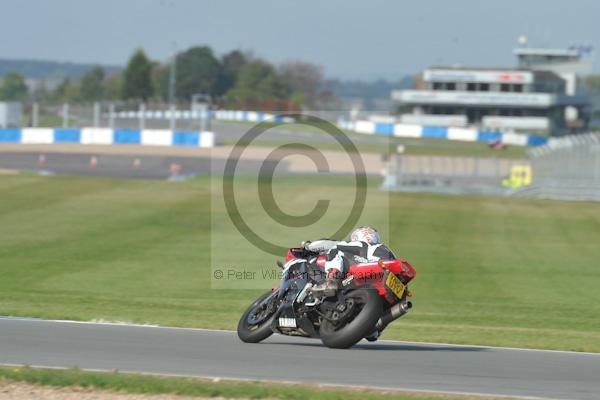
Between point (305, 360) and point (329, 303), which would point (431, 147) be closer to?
point (329, 303)

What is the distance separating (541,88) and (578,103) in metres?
9.32

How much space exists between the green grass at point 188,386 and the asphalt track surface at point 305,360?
1.25ft

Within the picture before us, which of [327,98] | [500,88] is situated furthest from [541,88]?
[327,98]

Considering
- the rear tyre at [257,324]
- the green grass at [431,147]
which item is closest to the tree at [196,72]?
the green grass at [431,147]

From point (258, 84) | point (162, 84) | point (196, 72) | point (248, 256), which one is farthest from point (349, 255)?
point (162, 84)

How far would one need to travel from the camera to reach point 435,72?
141 m

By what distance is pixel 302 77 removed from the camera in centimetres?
A: 15125

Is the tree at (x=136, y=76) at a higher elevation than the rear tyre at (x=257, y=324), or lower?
higher

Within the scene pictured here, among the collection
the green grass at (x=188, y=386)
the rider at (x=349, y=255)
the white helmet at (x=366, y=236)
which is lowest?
the green grass at (x=188, y=386)

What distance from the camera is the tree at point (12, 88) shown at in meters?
119

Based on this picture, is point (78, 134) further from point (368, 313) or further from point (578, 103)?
point (578, 103)

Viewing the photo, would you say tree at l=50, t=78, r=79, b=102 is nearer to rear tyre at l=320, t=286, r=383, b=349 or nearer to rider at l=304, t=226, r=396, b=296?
rider at l=304, t=226, r=396, b=296

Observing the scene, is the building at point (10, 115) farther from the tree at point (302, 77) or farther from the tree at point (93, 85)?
the tree at point (302, 77)

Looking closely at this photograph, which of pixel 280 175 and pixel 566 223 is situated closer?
pixel 566 223
